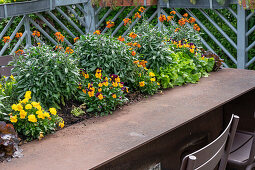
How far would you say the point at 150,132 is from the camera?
7.04 ft

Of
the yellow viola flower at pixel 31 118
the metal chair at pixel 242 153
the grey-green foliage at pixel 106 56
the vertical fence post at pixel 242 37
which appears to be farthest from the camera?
the vertical fence post at pixel 242 37

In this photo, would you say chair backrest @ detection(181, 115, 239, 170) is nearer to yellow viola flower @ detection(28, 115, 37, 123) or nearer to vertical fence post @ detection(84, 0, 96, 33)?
yellow viola flower @ detection(28, 115, 37, 123)

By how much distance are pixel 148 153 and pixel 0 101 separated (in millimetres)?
940

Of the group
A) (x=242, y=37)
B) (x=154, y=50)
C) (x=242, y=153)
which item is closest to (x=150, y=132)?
(x=242, y=153)

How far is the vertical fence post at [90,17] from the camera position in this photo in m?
5.98

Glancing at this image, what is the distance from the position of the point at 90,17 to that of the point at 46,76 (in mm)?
3749

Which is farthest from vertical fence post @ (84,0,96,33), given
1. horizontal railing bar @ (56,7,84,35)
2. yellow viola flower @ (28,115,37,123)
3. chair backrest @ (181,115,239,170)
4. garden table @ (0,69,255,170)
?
chair backrest @ (181,115,239,170)

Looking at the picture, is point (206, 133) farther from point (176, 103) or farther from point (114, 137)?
point (114, 137)

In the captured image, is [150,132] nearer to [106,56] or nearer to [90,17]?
[106,56]

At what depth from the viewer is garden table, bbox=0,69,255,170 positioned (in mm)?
1877

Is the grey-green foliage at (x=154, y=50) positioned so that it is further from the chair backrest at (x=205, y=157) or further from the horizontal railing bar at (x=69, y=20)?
the horizontal railing bar at (x=69, y=20)

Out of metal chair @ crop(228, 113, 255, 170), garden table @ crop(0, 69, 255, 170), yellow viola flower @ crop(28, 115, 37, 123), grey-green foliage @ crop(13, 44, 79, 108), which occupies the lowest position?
metal chair @ crop(228, 113, 255, 170)

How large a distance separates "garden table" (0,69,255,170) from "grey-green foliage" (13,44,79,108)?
0.92 ft

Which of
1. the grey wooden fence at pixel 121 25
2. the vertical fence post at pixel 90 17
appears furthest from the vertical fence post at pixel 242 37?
the vertical fence post at pixel 90 17
